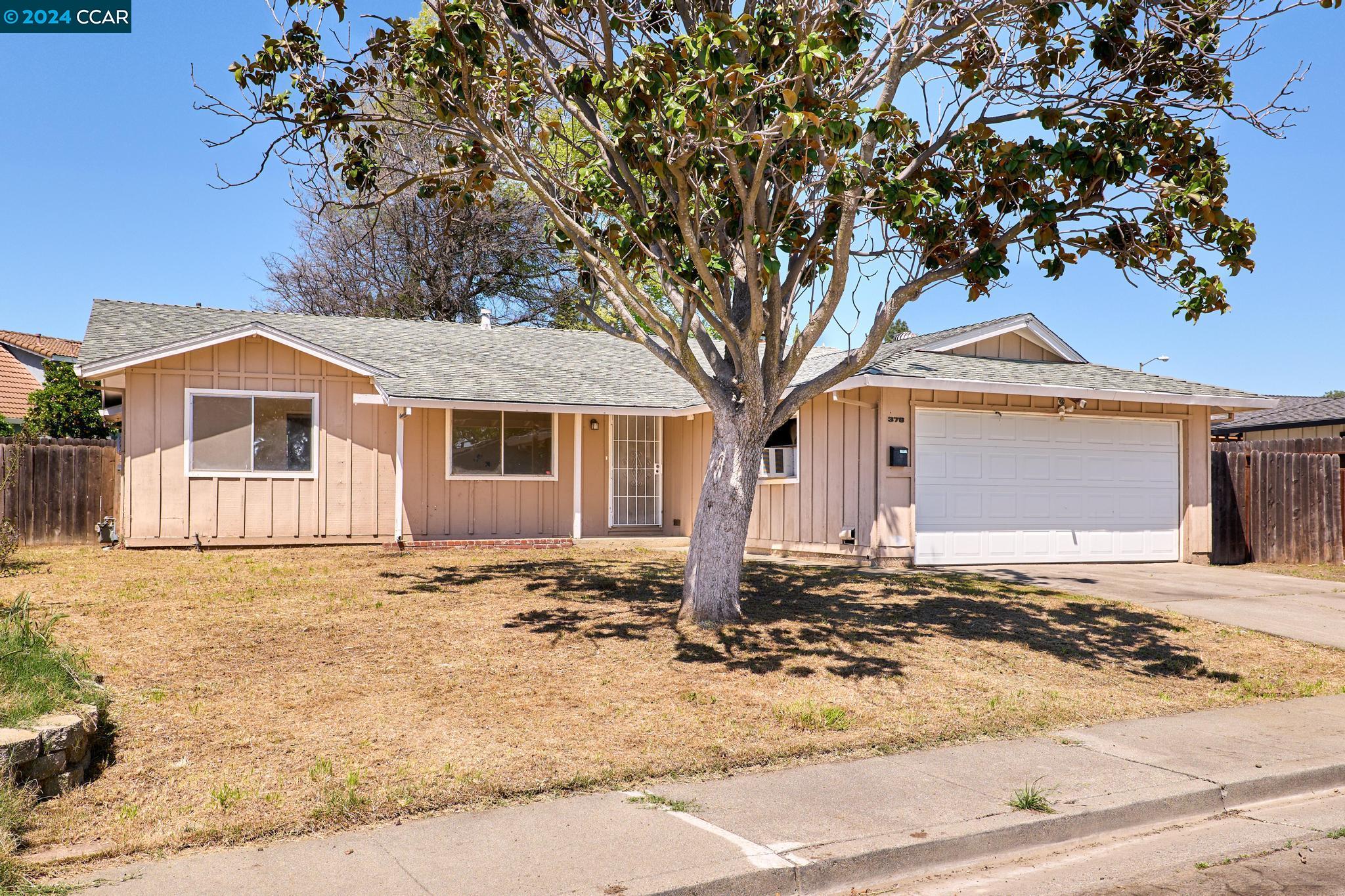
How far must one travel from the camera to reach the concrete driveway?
10.8 meters

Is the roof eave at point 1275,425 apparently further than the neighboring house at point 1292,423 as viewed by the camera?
No

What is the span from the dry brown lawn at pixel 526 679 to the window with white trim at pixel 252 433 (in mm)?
3290

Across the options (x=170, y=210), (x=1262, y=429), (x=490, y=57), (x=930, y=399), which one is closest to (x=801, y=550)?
(x=930, y=399)

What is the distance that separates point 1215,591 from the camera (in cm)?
1288

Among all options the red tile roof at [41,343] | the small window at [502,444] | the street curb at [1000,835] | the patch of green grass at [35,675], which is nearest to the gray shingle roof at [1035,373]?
the small window at [502,444]

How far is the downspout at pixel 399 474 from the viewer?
15734mm

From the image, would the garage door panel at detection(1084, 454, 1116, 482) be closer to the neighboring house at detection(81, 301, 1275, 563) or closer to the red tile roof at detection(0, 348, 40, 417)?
the neighboring house at detection(81, 301, 1275, 563)

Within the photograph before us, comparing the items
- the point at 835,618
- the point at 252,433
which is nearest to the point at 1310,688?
the point at 835,618

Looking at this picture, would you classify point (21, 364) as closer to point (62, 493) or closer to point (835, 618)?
point (62, 493)

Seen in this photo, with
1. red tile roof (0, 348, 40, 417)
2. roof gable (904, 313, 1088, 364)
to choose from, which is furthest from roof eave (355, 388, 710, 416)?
red tile roof (0, 348, 40, 417)

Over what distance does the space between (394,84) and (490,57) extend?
3.18 ft

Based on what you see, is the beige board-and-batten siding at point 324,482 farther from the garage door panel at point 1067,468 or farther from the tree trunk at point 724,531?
the tree trunk at point 724,531

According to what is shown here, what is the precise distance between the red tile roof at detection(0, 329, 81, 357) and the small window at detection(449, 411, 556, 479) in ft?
77.1

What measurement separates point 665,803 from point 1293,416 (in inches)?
1135
